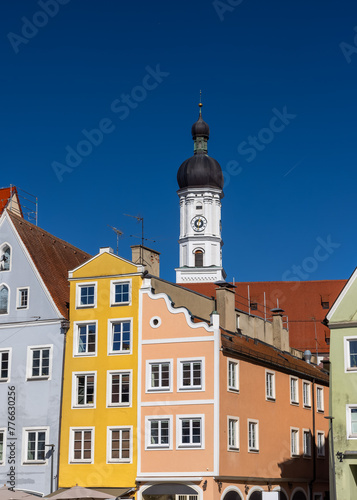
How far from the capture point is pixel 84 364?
2147 inches

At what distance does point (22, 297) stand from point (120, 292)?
685 cm

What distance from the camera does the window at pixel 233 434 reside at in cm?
5194

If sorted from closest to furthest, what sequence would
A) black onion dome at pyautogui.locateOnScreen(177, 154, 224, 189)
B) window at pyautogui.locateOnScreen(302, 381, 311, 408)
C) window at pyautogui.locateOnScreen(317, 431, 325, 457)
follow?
window at pyautogui.locateOnScreen(302, 381, 311, 408), window at pyautogui.locateOnScreen(317, 431, 325, 457), black onion dome at pyautogui.locateOnScreen(177, 154, 224, 189)

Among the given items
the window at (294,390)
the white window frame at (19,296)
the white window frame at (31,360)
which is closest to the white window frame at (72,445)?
the white window frame at (31,360)

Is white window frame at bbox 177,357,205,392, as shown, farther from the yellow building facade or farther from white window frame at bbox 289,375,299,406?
white window frame at bbox 289,375,299,406

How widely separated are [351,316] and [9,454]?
21707mm

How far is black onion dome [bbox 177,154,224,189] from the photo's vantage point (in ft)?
460

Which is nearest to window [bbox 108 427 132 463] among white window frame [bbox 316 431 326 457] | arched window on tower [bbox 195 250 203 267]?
white window frame [bbox 316 431 326 457]

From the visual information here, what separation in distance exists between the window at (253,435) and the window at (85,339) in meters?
10.3

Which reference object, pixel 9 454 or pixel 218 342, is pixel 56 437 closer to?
pixel 9 454

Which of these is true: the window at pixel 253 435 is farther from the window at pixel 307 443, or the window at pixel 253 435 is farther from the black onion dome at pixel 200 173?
the black onion dome at pixel 200 173

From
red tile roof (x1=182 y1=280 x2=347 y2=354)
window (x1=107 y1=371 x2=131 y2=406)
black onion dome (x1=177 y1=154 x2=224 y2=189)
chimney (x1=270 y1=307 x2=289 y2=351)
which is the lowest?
window (x1=107 y1=371 x2=131 y2=406)

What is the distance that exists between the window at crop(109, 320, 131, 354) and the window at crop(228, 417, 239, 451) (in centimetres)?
727

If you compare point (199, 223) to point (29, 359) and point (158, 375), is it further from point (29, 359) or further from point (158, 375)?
point (158, 375)
